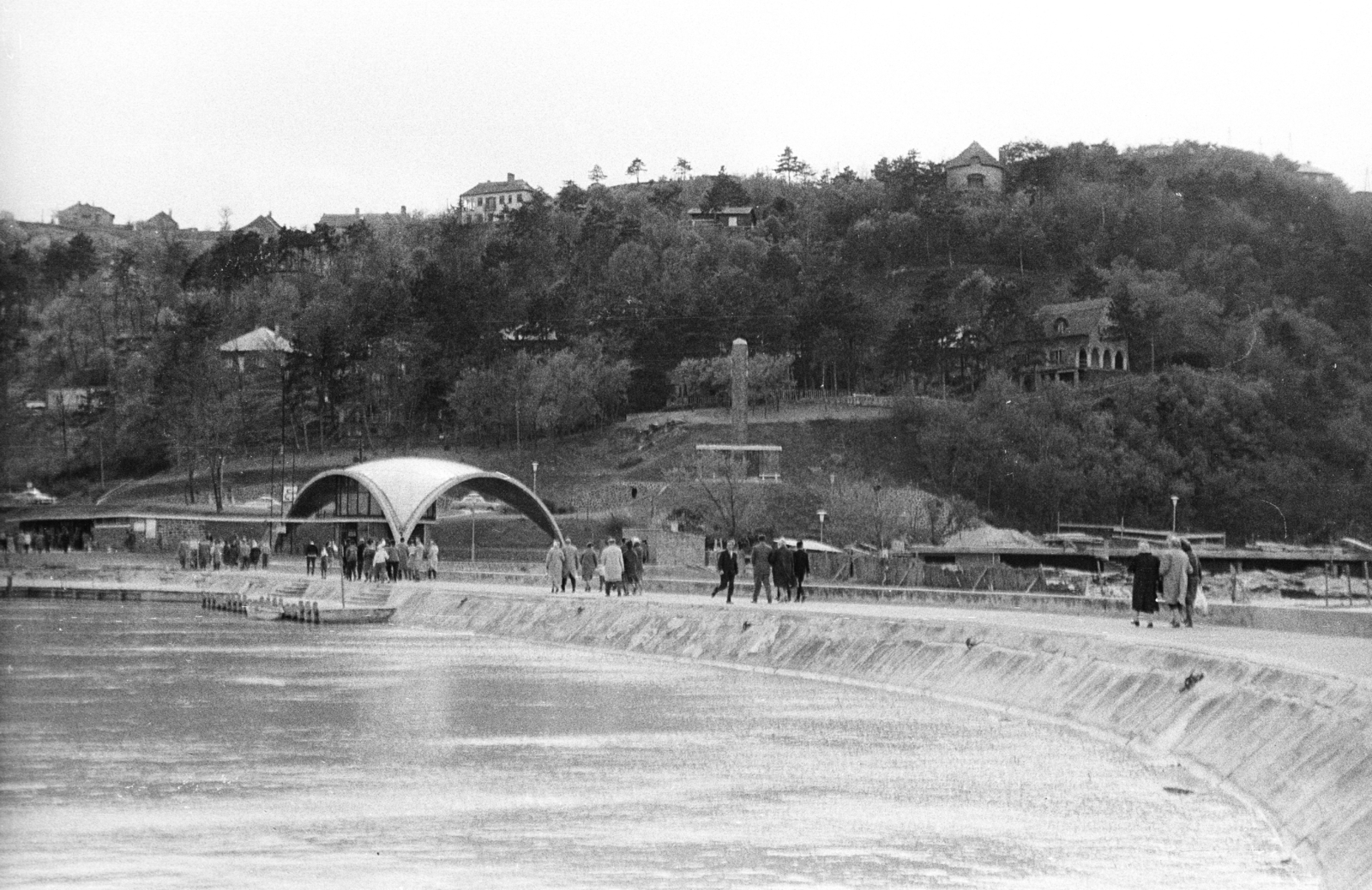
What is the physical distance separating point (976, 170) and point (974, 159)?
94 centimetres

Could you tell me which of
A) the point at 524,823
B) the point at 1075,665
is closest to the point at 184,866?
the point at 524,823

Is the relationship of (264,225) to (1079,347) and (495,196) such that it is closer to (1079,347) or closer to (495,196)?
(495,196)

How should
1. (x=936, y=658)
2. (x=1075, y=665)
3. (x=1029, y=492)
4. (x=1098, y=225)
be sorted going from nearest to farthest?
1. (x=1075, y=665)
2. (x=936, y=658)
3. (x=1029, y=492)
4. (x=1098, y=225)

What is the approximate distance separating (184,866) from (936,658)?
51.9ft

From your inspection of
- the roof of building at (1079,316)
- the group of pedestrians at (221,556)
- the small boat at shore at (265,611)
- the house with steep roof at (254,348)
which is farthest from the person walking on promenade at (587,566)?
the roof of building at (1079,316)

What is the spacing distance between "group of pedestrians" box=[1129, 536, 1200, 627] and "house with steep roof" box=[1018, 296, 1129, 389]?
3592 inches

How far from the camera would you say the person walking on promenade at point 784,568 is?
125ft

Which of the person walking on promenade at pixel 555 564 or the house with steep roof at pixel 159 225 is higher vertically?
the house with steep roof at pixel 159 225

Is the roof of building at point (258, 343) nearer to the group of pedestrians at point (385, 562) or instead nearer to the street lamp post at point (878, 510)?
the street lamp post at point (878, 510)

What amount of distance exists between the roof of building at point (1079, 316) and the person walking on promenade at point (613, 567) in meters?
82.6

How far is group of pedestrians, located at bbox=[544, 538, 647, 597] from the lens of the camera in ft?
138

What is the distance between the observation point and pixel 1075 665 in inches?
960

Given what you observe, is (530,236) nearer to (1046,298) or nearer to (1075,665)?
(1046,298)

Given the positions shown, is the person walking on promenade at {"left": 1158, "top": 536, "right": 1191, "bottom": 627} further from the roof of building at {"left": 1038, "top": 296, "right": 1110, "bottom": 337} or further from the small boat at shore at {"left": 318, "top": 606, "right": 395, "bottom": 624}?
the roof of building at {"left": 1038, "top": 296, "right": 1110, "bottom": 337}
